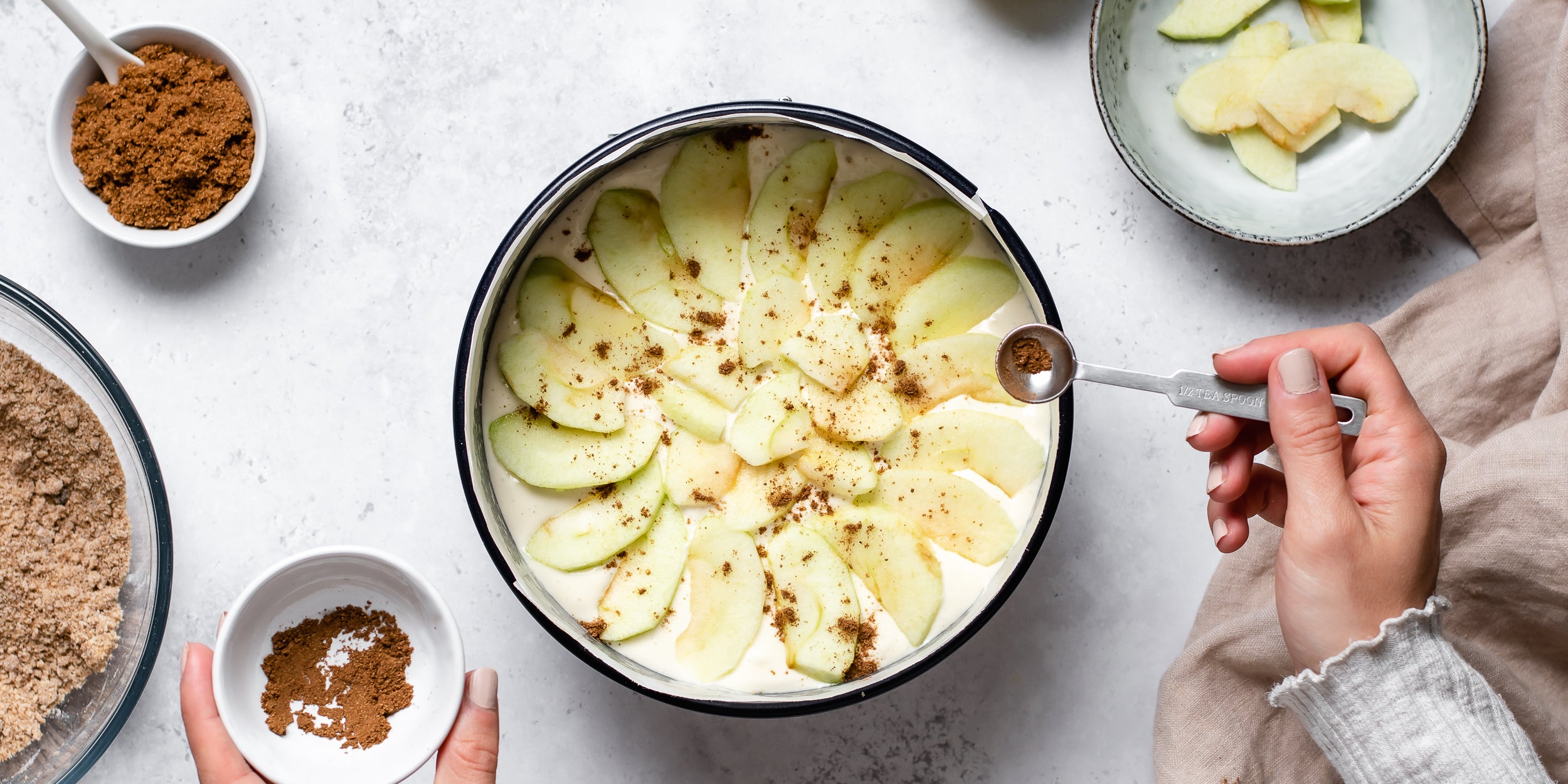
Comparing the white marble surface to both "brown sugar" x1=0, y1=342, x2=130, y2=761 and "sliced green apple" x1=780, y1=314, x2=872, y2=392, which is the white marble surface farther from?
"sliced green apple" x1=780, y1=314, x2=872, y2=392

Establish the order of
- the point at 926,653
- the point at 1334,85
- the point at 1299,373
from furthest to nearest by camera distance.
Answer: the point at 1334,85 < the point at 926,653 < the point at 1299,373

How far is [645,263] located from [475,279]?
29 cm

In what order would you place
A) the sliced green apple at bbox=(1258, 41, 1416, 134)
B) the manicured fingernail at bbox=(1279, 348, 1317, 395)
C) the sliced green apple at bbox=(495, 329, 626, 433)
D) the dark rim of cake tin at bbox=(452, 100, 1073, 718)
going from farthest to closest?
the sliced green apple at bbox=(1258, 41, 1416, 134) → the sliced green apple at bbox=(495, 329, 626, 433) → the dark rim of cake tin at bbox=(452, 100, 1073, 718) → the manicured fingernail at bbox=(1279, 348, 1317, 395)

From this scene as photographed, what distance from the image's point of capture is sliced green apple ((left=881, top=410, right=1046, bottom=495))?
1.50 m

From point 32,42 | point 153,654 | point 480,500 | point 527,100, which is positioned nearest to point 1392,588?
point 480,500

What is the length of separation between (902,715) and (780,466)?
1.49ft

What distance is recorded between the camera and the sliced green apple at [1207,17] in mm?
1655

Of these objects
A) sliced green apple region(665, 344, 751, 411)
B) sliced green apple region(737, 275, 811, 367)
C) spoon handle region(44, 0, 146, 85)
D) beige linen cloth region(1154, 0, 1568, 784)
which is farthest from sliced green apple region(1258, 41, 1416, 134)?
spoon handle region(44, 0, 146, 85)

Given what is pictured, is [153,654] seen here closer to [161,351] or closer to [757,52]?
[161,351]

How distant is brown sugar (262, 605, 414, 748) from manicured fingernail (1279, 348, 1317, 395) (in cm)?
122

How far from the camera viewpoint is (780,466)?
1.55 metres

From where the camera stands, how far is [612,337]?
154 centimetres

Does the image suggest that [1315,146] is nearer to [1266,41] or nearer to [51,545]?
[1266,41]

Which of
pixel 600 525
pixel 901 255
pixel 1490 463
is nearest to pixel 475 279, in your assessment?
pixel 600 525
